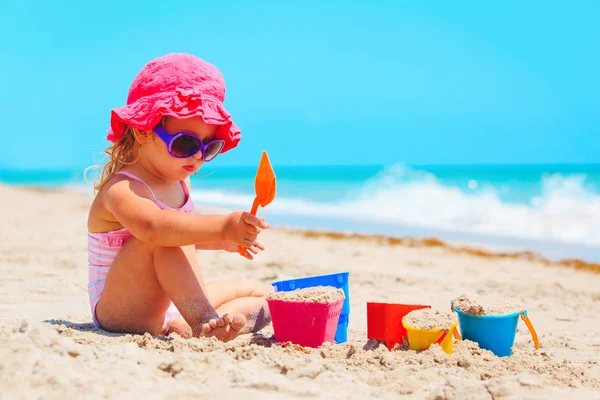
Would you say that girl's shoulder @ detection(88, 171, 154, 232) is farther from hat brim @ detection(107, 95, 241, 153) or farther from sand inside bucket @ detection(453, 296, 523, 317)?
sand inside bucket @ detection(453, 296, 523, 317)

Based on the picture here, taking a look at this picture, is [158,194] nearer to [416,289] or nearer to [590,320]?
[416,289]

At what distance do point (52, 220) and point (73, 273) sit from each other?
17.7ft

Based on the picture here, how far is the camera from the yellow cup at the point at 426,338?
2336 millimetres

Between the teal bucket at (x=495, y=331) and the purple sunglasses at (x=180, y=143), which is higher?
the purple sunglasses at (x=180, y=143)

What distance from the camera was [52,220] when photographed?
949 centimetres

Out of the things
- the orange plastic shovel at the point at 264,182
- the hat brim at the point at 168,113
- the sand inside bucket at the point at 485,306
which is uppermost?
the hat brim at the point at 168,113

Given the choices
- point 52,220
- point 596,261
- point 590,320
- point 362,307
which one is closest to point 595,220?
point 596,261

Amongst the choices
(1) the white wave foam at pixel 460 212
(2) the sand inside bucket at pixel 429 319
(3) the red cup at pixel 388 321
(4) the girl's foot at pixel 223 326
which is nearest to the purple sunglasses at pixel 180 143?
(4) the girl's foot at pixel 223 326

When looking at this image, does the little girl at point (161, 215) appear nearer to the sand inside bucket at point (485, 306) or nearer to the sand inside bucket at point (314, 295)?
the sand inside bucket at point (314, 295)

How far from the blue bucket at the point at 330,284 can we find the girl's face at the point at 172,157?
27.3 inches

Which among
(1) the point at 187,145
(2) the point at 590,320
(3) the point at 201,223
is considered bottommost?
(2) the point at 590,320

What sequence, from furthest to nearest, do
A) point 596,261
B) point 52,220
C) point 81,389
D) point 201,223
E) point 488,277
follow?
point 52,220 < point 596,261 < point 488,277 < point 201,223 < point 81,389

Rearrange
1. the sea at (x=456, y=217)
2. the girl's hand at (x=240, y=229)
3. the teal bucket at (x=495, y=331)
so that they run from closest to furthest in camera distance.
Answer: the girl's hand at (x=240, y=229)
the teal bucket at (x=495, y=331)
the sea at (x=456, y=217)

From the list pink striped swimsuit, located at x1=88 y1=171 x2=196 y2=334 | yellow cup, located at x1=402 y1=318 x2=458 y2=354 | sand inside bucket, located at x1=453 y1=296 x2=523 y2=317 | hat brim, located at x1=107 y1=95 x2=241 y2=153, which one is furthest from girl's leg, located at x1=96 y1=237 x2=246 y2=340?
sand inside bucket, located at x1=453 y1=296 x2=523 y2=317
